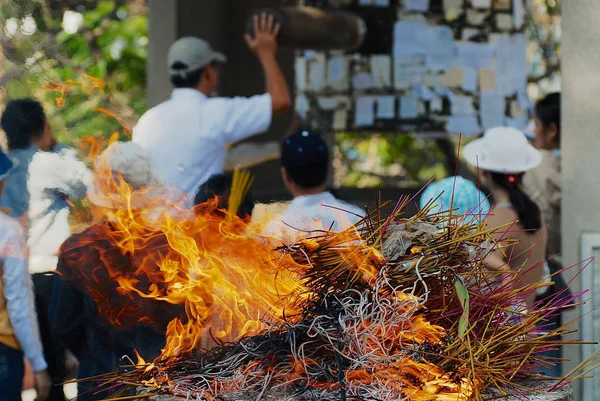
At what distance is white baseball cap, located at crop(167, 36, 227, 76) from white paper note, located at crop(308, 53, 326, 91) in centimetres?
154

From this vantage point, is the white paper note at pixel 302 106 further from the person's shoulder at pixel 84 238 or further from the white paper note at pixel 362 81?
the person's shoulder at pixel 84 238

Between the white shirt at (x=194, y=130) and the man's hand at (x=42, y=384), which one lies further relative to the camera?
the white shirt at (x=194, y=130)

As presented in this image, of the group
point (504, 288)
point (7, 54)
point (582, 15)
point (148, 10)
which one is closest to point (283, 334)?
point (504, 288)

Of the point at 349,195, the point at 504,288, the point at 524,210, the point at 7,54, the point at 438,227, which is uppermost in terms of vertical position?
the point at 7,54

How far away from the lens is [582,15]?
5773 mm

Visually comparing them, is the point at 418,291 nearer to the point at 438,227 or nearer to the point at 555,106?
the point at 438,227

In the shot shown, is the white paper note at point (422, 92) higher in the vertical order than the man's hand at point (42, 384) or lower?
higher

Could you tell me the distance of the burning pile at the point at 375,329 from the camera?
295 cm

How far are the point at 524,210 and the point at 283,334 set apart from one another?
7.88ft

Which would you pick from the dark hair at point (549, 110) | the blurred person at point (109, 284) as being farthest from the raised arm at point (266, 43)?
the dark hair at point (549, 110)

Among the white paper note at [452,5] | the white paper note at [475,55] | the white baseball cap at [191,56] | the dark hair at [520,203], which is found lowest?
the dark hair at [520,203]

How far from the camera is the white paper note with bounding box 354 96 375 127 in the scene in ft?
23.2

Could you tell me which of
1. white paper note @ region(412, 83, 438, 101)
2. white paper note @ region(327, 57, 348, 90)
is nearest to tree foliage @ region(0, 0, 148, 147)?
white paper note @ region(327, 57, 348, 90)

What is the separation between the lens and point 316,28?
687 cm
